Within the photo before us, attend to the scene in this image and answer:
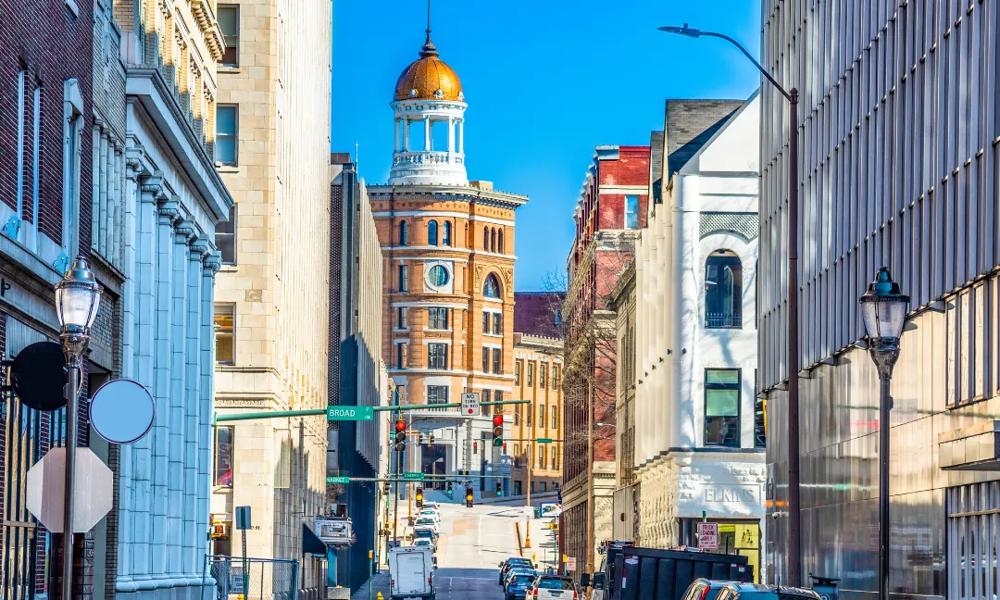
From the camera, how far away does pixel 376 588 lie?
102m

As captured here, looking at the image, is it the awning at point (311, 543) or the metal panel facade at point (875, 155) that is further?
the awning at point (311, 543)

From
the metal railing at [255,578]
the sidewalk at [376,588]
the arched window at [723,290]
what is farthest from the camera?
the sidewalk at [376,588]

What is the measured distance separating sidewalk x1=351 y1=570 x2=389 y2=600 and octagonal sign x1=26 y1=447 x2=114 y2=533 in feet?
223

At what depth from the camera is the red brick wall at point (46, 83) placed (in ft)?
76.3

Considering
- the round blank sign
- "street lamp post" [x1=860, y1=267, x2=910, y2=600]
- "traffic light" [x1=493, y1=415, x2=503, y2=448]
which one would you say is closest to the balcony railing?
"traffic light" [x1=493, y1=415, x2=503, y2=448]

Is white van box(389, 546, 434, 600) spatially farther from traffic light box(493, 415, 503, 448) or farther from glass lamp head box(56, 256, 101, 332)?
glass lamp head box(56, 256, 101, 332)

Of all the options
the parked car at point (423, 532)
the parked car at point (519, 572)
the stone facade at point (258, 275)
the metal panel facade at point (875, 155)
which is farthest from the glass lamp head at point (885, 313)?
the parked car at point (423, 532)

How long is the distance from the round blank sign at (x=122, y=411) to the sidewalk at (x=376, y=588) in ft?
224

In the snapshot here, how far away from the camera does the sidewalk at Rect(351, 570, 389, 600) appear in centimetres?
9331

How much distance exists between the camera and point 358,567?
106 m

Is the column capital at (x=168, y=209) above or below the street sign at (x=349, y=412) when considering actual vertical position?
above

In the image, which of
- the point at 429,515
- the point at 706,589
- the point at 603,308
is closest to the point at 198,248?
the point at 706,589

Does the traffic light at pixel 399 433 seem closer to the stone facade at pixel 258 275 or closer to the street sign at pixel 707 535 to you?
the stone facade at pixel 258 275

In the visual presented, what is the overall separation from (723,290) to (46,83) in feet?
139
